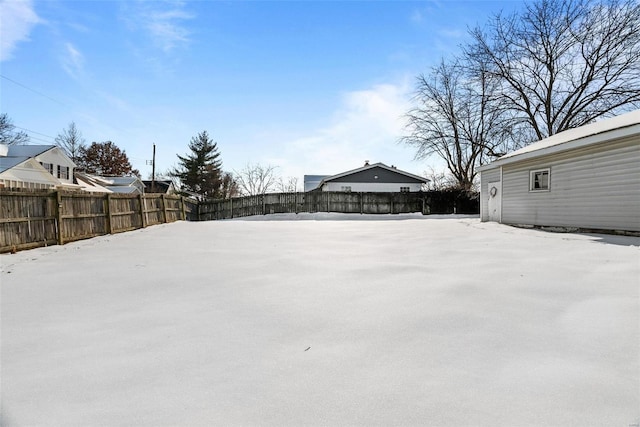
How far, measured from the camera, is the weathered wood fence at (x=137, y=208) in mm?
6199

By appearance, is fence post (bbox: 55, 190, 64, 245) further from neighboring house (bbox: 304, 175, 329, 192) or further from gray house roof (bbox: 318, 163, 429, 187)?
neighboring house (bbox: 304, 175, 329, 192)

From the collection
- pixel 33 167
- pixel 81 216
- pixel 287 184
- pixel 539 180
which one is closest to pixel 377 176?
pixel 539 180

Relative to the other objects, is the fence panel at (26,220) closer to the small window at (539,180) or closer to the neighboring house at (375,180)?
the small window at (539,180)

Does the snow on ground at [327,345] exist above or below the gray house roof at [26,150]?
below

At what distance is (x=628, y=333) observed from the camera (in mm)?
2266

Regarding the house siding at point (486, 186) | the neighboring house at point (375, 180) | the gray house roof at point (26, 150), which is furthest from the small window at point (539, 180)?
the gray house roof at point (26, 150)

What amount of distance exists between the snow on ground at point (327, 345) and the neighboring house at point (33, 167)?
17489 millimetres

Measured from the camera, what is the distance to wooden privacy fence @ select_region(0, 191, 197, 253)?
5.98 meters

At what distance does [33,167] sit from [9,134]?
16097 mm

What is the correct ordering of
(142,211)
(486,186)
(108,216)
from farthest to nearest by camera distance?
(486,186) → (142,211) → (108,216)

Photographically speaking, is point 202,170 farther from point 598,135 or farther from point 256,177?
point 598,135

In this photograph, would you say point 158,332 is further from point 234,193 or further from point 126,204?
point 234,193

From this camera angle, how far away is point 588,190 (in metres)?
8.13

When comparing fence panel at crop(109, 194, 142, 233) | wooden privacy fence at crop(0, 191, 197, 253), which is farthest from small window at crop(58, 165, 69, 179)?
fence panel at crop(109, 194, 142, 233)
